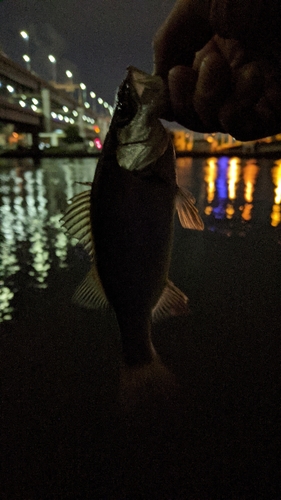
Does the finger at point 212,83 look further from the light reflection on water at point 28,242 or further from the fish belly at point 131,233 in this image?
the light reflection on water at point 28,242

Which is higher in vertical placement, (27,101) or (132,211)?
(27,101)

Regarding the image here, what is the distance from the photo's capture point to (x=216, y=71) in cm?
210

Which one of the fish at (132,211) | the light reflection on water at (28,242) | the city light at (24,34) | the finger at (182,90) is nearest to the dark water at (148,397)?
the light reflection on water at (28,242)

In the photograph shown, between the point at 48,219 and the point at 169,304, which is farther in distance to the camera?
the point at 48,219

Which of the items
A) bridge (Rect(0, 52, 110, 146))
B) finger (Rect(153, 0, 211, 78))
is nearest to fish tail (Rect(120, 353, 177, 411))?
finger (Rect(153, 0, 211, 78))

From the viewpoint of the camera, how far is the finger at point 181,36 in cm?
209

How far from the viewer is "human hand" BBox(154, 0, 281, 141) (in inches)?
81.1

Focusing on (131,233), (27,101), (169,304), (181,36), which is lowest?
(169,304)

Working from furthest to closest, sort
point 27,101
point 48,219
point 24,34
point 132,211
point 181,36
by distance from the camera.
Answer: point 24,34, point 27,101, point 48,219, point 181,36, point 132,211

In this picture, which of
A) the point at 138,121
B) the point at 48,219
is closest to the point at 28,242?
the point at 48,219

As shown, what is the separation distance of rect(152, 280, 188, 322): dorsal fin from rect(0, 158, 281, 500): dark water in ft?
1.93

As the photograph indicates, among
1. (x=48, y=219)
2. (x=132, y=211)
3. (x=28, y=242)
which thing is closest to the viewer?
(x=132, y=211)

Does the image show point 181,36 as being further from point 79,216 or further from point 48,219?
point 48,219

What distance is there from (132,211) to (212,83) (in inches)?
42.7
